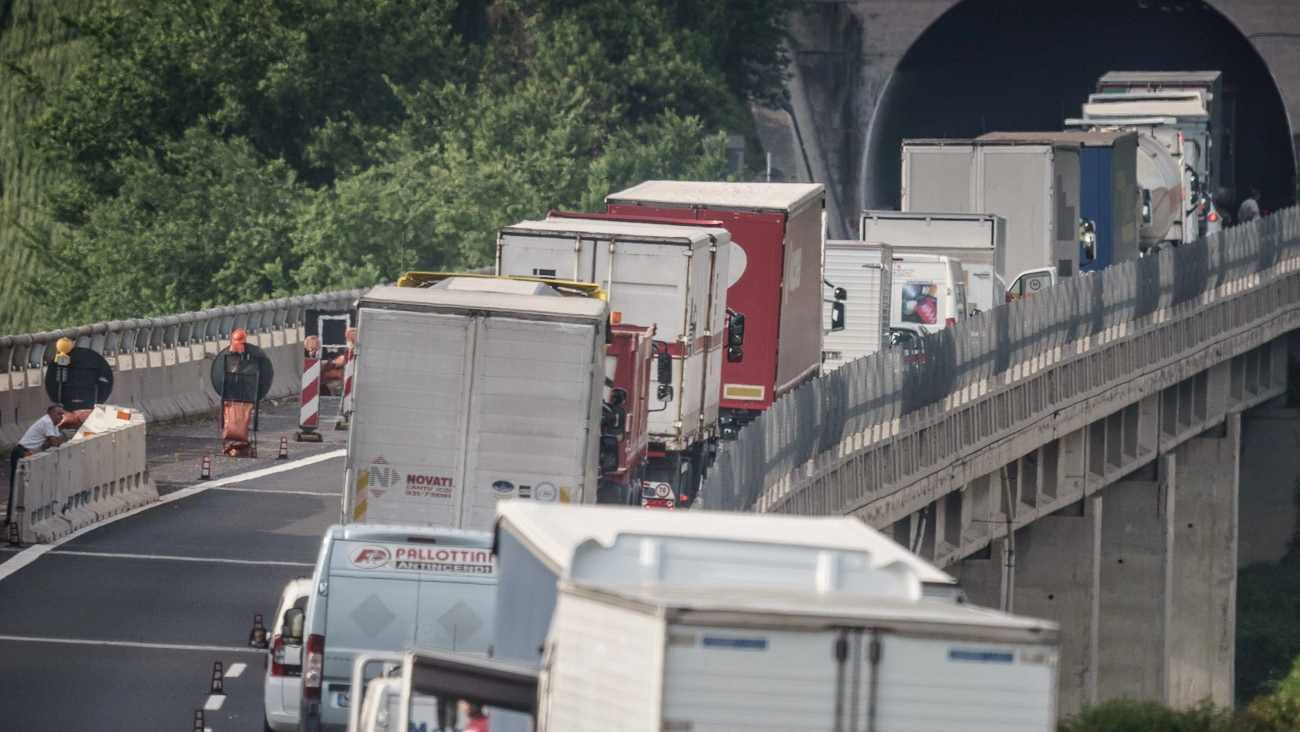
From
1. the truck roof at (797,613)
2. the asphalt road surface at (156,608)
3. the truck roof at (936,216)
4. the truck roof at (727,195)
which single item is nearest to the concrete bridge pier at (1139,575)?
the truck roof at (936,216)

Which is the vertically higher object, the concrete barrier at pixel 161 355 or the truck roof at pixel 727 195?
the truck roof at pixel 727 195

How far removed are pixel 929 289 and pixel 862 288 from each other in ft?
8.50

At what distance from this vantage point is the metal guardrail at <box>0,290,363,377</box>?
2931 cm

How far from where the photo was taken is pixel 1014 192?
4019 centimetres

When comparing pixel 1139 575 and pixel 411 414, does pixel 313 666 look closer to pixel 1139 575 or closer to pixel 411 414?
pixel 411 414

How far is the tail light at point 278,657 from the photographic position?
15.4 metres

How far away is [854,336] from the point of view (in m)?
36.2

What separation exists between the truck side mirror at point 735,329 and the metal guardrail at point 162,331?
950cm

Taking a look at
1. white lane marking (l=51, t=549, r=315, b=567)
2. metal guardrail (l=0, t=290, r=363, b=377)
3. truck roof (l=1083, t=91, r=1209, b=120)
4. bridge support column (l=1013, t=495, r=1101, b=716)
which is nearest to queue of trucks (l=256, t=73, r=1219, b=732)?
white lane marking (l=51, t=549, r=315, b=567)

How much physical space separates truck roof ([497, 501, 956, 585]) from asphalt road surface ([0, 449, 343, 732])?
268 inches

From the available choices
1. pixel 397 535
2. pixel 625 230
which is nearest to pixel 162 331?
pixel 625 230

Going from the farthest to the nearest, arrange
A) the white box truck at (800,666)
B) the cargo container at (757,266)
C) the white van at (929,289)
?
the white van at (929,289), the cargo container at (757,266), the white box truck at (800,666)

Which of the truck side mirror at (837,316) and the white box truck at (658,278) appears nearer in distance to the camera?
the white box truck at (658,278)

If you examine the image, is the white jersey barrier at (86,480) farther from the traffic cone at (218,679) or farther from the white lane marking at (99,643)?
the traffic cone at (218,679)
